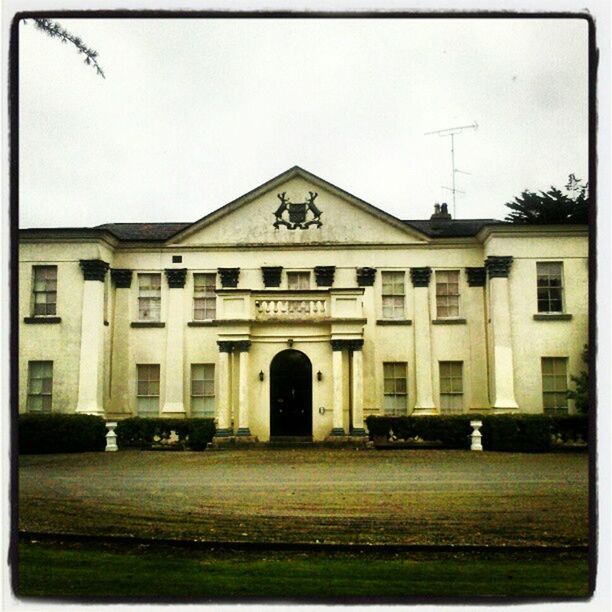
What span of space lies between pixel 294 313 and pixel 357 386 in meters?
2.64

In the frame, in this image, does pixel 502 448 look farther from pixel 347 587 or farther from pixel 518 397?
pixel 347 587

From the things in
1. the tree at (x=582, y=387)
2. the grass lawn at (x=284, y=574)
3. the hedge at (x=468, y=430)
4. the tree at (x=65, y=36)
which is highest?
the tree at (x=65, y=36)

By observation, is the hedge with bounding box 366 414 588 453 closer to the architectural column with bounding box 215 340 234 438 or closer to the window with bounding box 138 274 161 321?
the architectural column with bounding box 215 340 234 438

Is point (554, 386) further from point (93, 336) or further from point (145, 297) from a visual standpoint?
point (93, 336)

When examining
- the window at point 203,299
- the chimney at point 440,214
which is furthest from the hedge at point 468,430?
the window at point 203,299

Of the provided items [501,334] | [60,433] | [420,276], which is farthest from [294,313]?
[60,433]

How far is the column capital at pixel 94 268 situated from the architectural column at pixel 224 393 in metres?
3.53

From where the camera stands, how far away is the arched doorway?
72.3 ft

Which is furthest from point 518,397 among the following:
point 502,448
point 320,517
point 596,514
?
point 596,514

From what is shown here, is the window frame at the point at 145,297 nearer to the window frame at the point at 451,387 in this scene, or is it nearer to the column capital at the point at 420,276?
the column capital at the point at 420,276

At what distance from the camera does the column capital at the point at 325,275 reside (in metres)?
22.6

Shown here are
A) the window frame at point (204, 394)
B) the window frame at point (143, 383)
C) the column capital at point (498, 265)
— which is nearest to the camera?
the column capital at point (498, 265)

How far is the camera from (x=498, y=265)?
19.9m

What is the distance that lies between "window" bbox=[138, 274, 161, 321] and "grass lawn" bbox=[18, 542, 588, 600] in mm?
12523
